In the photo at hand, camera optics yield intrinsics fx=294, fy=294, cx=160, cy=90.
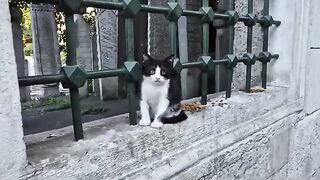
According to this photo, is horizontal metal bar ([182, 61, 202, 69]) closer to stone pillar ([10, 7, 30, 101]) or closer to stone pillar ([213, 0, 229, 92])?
stone pillar ([213, 0, 229, 92])

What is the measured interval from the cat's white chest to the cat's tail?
81 mm

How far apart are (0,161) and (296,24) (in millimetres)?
1986

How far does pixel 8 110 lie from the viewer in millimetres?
790

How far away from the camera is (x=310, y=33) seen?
2158 mm

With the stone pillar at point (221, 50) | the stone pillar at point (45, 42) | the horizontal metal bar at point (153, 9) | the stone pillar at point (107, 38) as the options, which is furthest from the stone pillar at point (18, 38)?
the stone pillar at point (221, 50)

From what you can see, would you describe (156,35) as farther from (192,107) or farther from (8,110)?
(8,110)

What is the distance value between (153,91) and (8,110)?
0.60 m

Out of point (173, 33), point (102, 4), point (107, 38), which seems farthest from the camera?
point (107, 38)

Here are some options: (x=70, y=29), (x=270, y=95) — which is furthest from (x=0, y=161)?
(x=270, y=95)

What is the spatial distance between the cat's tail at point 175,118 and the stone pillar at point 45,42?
9.75 ft

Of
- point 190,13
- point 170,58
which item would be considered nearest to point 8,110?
point 170,58

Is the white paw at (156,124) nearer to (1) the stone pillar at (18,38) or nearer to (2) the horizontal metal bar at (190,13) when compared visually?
(2) the horizontal metal bar at (190,13)

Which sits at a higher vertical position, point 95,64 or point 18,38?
point 18,38

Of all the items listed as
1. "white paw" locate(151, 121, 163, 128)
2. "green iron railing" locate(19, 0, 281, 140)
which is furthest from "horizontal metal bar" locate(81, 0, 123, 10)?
"white paw" locate(151, 121, 163, 128)
